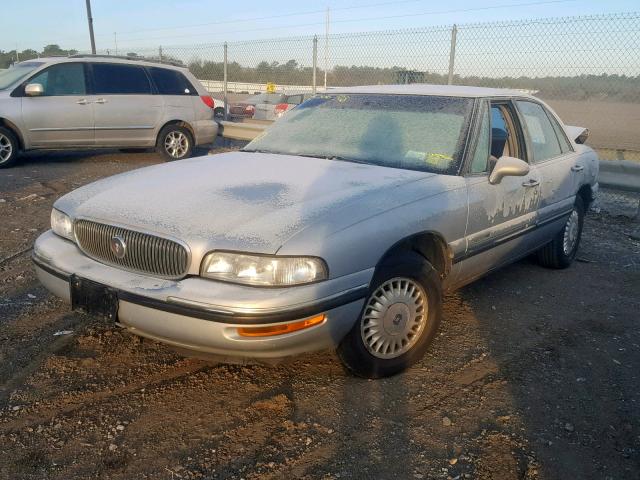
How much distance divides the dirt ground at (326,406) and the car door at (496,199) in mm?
505

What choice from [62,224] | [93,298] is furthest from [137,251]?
[62,224]

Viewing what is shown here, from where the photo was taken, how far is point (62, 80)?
9.62m

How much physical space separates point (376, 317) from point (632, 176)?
5.20m

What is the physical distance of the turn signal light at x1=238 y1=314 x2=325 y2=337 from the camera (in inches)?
106

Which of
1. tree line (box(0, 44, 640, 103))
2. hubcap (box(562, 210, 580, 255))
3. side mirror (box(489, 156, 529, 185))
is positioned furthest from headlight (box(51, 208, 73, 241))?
tree line (box(0, 44, 640, 103))

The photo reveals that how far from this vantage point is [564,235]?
5.29 meters

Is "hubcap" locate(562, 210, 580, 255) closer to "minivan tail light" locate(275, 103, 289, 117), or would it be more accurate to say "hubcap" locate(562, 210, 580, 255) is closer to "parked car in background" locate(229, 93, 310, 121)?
"minivan tail light" locate(275, 103, 289, 117)

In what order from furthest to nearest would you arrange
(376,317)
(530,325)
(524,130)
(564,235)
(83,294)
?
(564,235), (524,130), (530,325), (376,317), (83,294)

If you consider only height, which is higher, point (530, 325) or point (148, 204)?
point (148, 204)

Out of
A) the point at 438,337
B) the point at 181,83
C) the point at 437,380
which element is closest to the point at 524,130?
the point at 438,337

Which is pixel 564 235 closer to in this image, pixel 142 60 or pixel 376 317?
pixel 376 317

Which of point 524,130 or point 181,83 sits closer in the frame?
point 524,130

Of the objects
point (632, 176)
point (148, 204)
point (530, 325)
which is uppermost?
point (148, 204)

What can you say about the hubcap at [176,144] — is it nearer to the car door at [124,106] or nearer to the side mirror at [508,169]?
the car door at [124,106]
